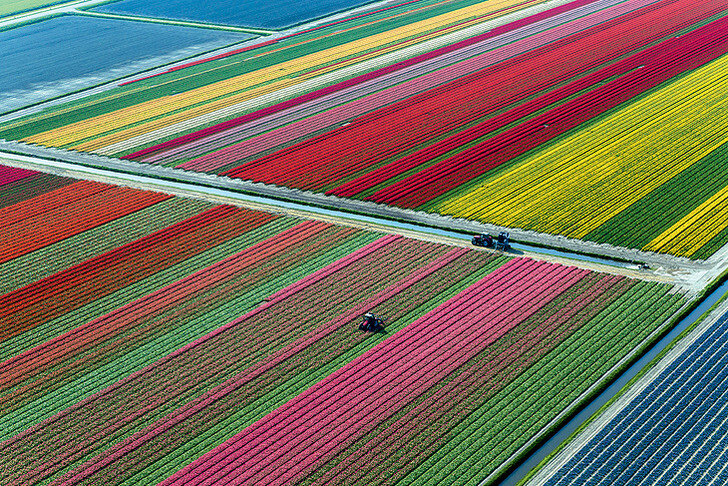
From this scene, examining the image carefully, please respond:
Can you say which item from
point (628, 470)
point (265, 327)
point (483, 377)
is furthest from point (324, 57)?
point (628, 470)

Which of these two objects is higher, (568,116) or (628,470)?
(568,116)

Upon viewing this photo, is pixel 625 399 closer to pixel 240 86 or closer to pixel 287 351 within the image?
pixel 287 351

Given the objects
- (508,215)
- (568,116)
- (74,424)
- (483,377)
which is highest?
(568,116)

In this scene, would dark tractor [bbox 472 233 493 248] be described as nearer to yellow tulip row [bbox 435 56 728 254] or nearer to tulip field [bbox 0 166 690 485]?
tulip field [bbox 0 166 690 485]

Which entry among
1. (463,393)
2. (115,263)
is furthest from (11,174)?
(463,393)

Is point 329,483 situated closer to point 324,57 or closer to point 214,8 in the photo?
point 324,57

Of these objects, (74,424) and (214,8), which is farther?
(214,8)

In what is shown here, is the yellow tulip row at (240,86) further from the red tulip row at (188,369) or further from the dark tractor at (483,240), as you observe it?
the dark tractor at (483,240)
